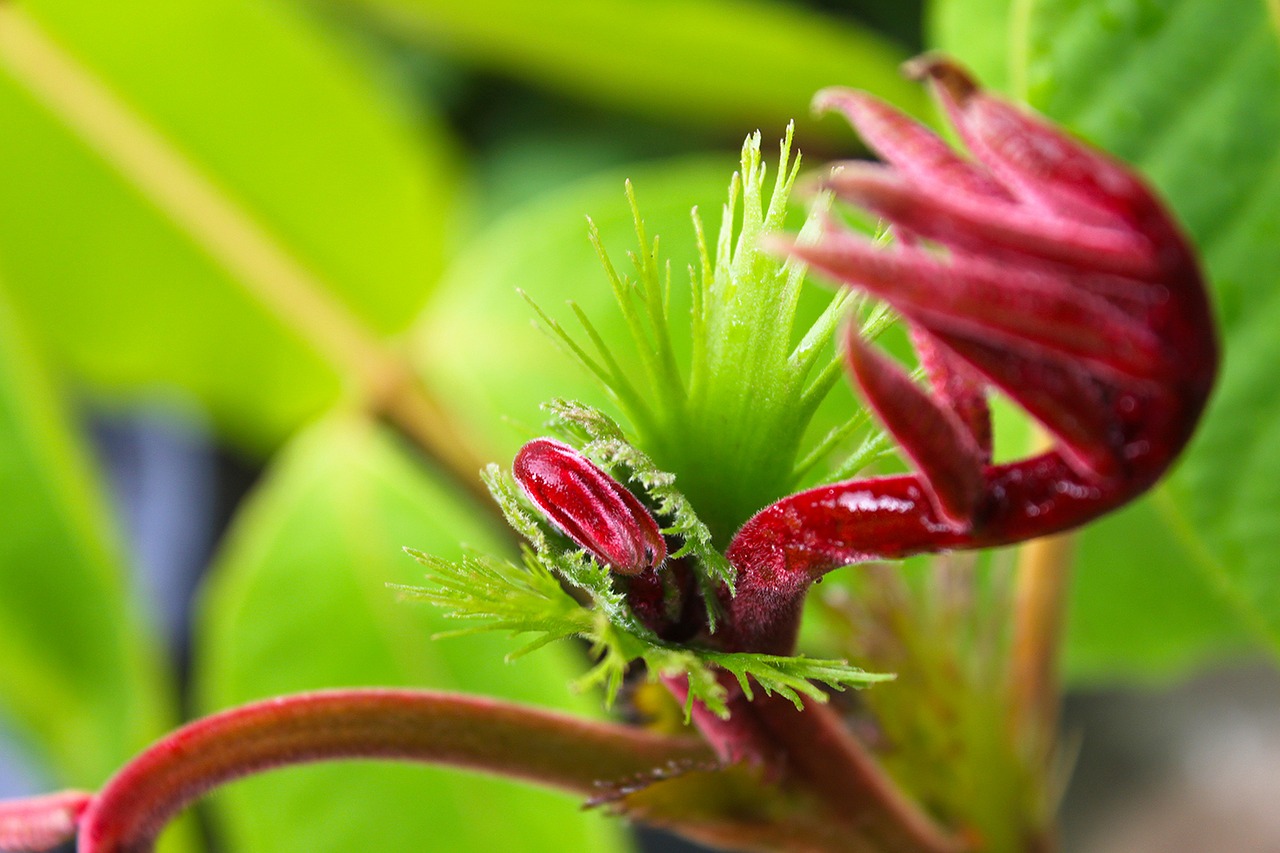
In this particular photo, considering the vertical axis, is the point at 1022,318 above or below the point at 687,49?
below

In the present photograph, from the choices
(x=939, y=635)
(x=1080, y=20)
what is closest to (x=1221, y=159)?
(x=1080, y=20)

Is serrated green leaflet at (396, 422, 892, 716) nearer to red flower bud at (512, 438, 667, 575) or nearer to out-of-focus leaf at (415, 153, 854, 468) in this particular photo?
red flower bud at (512, 438, 667, 575)

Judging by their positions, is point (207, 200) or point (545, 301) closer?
point (545, 301)

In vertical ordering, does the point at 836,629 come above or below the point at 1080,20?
below

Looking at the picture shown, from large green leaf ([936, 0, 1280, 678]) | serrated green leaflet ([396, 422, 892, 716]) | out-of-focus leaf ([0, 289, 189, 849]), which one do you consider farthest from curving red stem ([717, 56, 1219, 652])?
out-of-focus leaf ([0, 289, 189, 849])

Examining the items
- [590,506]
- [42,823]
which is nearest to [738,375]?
[590,506]

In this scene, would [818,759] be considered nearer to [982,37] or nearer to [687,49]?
[982,37]

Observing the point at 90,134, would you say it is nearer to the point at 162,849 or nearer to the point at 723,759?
the point at 162,849
